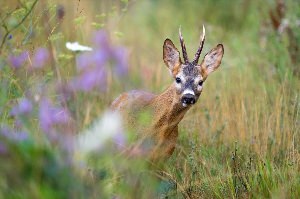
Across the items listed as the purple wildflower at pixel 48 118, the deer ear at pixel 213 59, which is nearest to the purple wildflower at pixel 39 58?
the purple wildflower at pixel 48 118

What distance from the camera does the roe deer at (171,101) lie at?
5172 millimetres

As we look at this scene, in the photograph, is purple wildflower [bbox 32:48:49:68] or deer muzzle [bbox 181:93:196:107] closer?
deer muzzle [bbox 181:93:196:107]

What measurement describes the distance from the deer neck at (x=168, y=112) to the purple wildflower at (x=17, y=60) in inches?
41.6

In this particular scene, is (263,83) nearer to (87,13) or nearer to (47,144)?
(87,13)

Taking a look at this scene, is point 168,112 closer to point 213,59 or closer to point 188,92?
point 188,92

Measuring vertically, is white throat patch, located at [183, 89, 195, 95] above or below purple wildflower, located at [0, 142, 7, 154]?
below

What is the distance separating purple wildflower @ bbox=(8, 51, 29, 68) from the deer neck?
106cm

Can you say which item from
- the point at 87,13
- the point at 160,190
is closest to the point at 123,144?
the point at 160,190

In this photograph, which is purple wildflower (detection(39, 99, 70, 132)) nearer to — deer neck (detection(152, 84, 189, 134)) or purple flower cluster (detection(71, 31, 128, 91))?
purple flower cluster (detection(71, 31, 128, 91))

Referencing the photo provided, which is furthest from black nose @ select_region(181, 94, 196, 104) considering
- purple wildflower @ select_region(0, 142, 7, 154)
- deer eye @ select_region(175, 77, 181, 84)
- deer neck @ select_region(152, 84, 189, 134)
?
purple wildflower @ select_region(0, 142, 7, 154)

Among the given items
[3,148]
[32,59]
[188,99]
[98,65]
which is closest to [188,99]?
[188,99]

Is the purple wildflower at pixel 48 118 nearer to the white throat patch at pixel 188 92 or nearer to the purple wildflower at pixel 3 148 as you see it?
the purple wildflower at pixel 3 148

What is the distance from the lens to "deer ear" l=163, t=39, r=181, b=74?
5625 mm

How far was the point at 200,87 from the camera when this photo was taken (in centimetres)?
535
